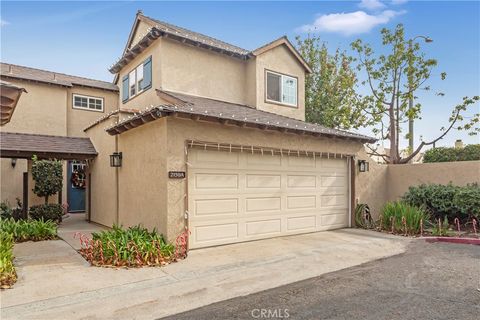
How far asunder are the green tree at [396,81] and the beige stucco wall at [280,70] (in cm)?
597

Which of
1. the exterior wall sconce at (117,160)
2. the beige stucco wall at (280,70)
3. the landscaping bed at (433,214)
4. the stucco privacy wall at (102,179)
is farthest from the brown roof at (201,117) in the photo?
the landscaping bed at (433,214)

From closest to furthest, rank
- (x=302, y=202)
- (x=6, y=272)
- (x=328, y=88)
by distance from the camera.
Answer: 1. (x=6, y=272)
2. (x=302, y=202)
3. (x=328, y=88)

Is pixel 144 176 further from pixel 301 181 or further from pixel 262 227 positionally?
pixel 301 181

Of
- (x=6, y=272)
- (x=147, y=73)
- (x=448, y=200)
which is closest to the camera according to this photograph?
(x=6, y=272)

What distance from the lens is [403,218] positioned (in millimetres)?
10500

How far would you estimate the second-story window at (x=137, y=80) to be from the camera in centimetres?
1193

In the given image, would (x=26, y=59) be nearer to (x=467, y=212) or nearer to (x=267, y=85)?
(x=267, y=85)

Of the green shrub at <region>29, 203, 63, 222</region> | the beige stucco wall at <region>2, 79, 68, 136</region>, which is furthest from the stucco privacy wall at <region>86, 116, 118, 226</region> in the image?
the beige stucco wall at <region>2, 79, 68, 136</region>

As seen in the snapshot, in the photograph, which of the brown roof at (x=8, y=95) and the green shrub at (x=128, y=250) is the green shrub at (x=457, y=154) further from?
the brown roof at (x=8, y=95)

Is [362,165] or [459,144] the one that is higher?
[459,144]

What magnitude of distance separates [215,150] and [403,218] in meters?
6.72

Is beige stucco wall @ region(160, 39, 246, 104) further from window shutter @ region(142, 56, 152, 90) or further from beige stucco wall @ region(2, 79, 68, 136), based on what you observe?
beige stucco wall @ region(2, 79, 68, 136)

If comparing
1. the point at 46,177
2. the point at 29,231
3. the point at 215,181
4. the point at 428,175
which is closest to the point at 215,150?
the point at 215,181

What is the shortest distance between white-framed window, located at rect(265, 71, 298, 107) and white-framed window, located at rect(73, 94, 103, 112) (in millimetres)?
9884
